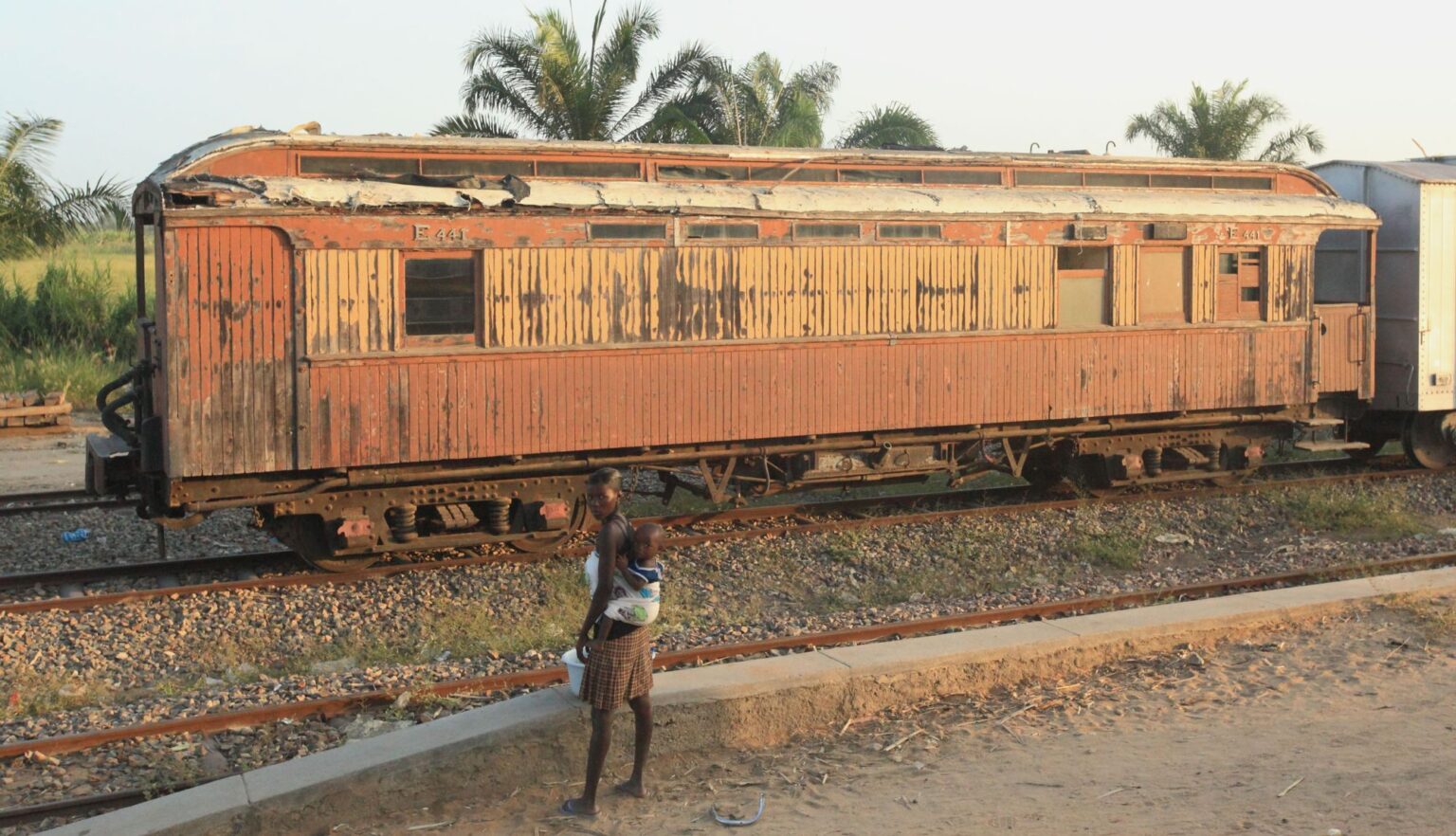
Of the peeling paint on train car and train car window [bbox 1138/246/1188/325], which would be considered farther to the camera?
train car window [bbox 1138/246/1188/325]

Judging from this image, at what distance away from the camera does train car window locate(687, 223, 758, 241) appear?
435 inches

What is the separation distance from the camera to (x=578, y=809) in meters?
5.64

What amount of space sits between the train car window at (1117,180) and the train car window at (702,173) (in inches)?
145

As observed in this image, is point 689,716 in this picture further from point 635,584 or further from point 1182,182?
point 1182,182

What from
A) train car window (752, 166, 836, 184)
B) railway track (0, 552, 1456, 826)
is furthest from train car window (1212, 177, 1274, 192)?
railway track (0, 552, 1456, 826)

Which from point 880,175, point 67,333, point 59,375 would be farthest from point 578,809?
point 67,333

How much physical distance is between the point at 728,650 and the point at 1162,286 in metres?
7.12

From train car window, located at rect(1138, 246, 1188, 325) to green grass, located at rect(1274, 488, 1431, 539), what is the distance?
6.81ft

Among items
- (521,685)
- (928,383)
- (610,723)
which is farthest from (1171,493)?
(610,723)

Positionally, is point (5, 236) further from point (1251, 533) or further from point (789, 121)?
point (1251, 533)

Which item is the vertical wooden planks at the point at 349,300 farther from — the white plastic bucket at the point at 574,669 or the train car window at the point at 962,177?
the train car window at the point at 962,177

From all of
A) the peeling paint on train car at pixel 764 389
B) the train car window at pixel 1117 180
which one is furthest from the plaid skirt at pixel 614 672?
the train car window at pixel 1117 180

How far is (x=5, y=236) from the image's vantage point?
22422mm

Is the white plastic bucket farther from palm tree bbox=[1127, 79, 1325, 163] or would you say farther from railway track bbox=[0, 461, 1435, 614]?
palm tree bbox=[1127, 79, 1325, 163]
